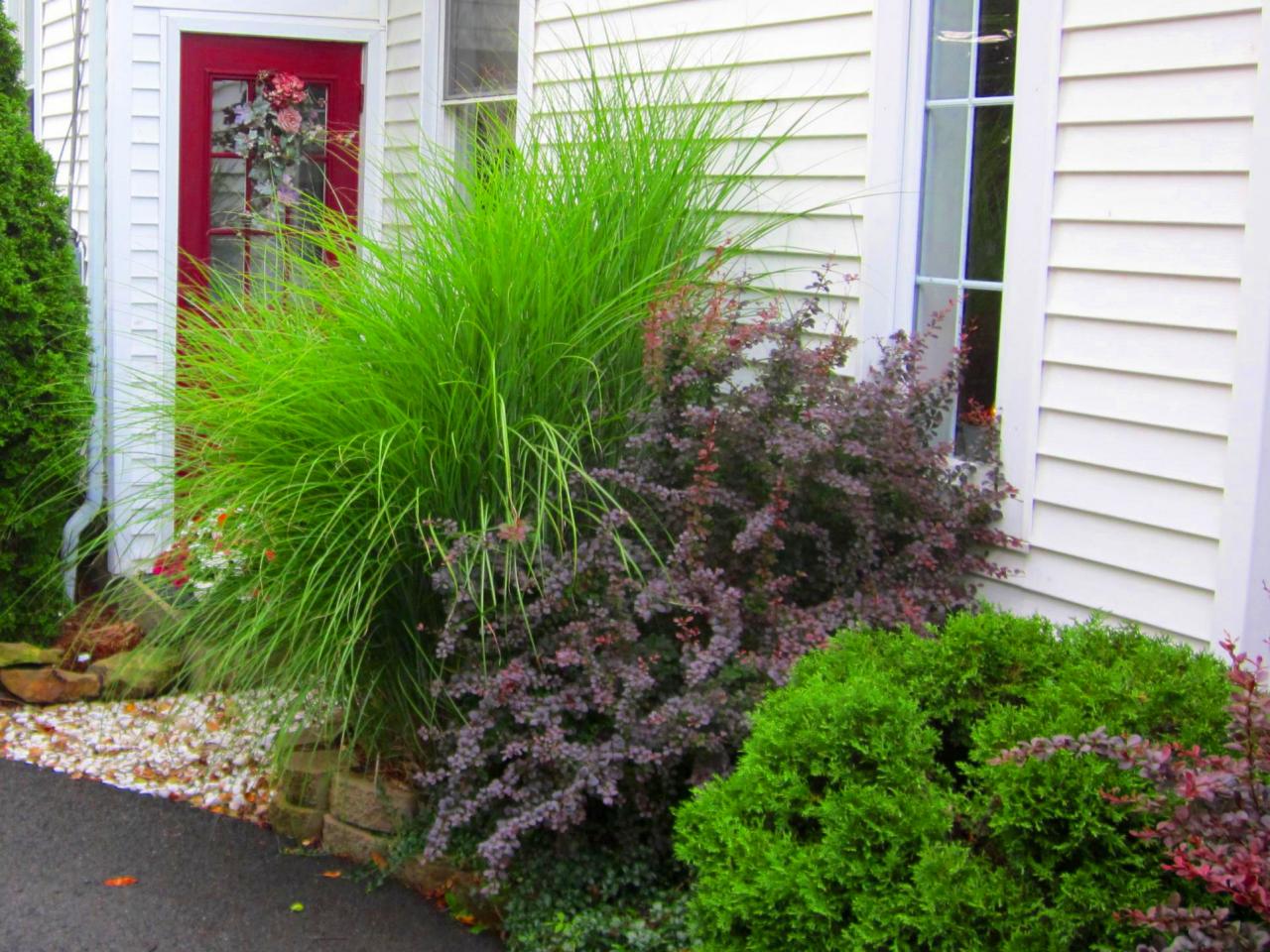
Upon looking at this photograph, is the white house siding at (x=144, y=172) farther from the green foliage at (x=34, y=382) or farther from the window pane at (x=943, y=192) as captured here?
the window pane at (x=943, y=192)

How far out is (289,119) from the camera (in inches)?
294

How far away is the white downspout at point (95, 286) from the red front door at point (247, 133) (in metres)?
0.42

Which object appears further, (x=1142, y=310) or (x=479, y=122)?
(x=479, y=122)

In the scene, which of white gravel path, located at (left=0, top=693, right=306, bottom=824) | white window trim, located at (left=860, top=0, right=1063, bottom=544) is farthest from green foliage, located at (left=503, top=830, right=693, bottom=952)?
white window trim, located at (left=860, top=0, right=1063, bottom=544)

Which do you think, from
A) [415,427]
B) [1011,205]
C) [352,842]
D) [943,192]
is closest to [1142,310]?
[1011,205]

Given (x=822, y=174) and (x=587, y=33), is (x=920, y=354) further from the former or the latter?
(x=587, y=33)

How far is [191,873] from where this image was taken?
175 inches

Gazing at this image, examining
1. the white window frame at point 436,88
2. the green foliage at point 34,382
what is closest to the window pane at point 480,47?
the white window frame at point 436,88

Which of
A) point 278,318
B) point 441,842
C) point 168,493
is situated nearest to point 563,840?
point 441,842

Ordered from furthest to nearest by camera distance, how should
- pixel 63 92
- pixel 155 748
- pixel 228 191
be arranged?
pixel 63 92 < pixel 228 191 < pixel 155 748

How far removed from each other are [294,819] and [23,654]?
2.09 meters

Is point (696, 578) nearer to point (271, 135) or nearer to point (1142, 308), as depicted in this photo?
point (1142, 308)

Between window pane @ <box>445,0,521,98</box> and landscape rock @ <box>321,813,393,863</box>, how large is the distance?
3889 millimetres

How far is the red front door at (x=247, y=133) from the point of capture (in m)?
7.34
